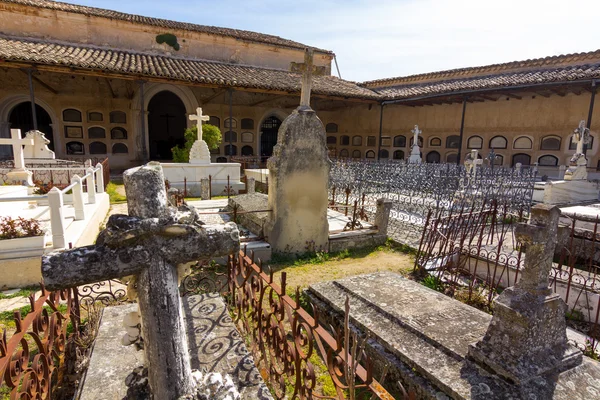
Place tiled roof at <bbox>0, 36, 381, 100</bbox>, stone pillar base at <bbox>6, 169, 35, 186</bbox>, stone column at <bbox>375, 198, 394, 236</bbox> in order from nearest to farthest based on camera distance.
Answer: stone column at <bbox>375, 198, 394, 236</bbox> → stone pillar base at <bbox>6, 169, 35, 186</bbox> → tiled roof at <bbox>0, 36, 381, 100</bbox>

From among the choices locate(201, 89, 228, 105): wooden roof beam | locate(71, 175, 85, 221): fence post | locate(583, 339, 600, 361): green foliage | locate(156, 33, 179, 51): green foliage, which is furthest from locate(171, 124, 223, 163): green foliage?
locate(583, 339, 600, 361): green foliage

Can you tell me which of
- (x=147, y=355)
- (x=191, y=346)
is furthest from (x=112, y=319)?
(x=147, y=355)

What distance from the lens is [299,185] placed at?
17.4ft

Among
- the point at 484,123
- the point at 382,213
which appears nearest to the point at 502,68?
the point at 484,123

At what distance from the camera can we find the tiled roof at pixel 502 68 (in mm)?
15125

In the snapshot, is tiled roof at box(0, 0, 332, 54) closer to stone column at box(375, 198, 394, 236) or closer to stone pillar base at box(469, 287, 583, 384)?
stone column at box(375, 198, 394, 236)

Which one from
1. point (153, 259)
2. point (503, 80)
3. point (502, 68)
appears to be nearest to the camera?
point (153, 259)

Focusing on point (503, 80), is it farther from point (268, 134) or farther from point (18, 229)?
point (18, 229)

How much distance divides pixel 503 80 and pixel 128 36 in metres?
18.8

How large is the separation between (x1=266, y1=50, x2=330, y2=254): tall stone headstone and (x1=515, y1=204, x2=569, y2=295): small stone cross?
10.9ft

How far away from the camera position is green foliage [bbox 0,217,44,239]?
445 cm

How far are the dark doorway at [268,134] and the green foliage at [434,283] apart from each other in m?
18.6

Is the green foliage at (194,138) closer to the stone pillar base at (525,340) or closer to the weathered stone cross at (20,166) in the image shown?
the weathered stone cross at (20,166)

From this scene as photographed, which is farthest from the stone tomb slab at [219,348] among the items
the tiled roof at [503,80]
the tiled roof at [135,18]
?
the tiled roof at [135,18]
